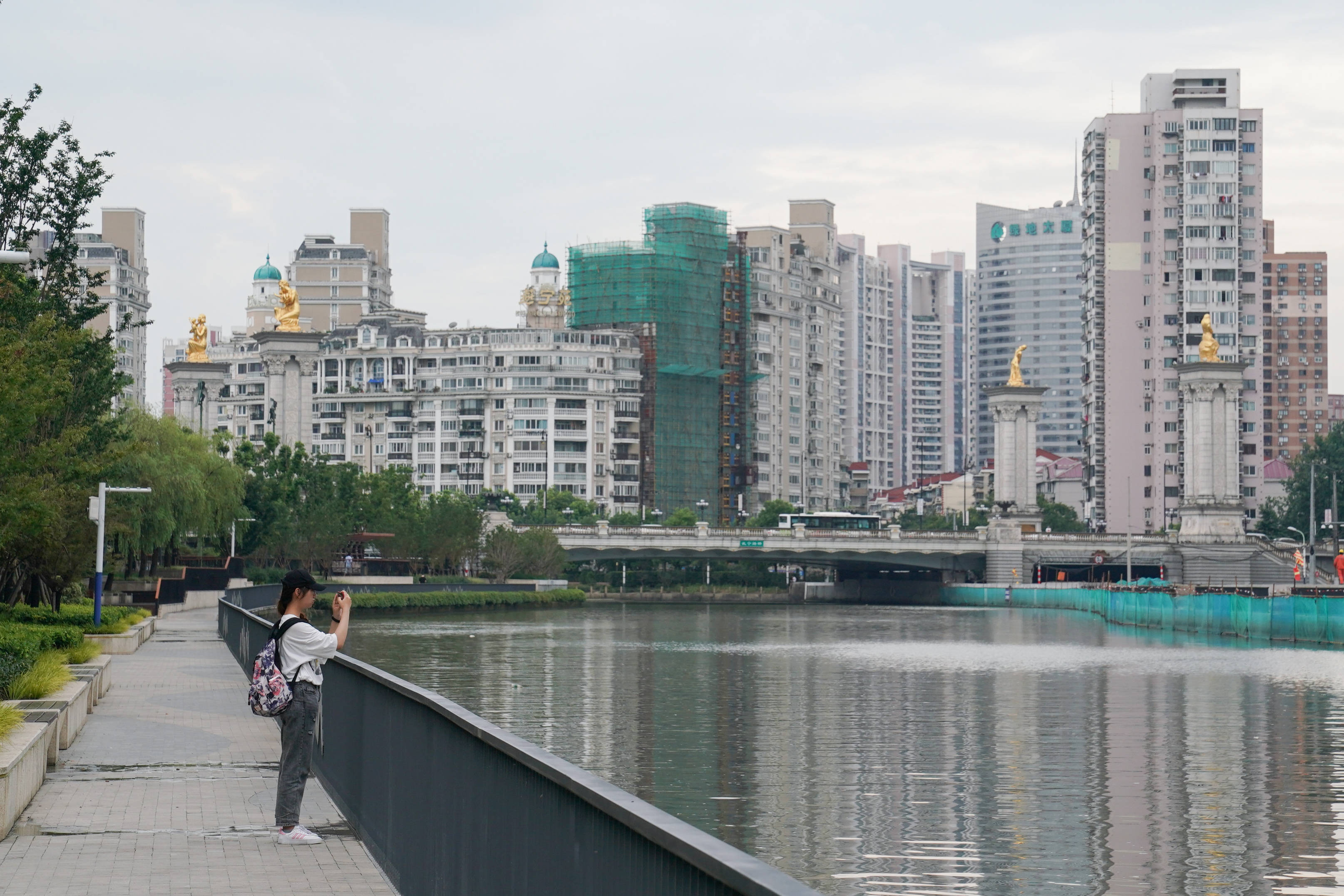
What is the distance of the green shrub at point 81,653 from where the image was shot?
90.2 feet

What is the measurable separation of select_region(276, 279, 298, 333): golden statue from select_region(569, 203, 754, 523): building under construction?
146 feet

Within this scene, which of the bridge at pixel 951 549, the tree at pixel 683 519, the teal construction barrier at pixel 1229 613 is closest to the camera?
the teal construction barrier at pixel 1229 613

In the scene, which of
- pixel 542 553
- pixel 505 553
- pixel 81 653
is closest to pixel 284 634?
pixel 81 653

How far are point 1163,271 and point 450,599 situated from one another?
94545 millimetres

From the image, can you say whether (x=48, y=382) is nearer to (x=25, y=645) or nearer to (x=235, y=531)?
(x=25, y=645)

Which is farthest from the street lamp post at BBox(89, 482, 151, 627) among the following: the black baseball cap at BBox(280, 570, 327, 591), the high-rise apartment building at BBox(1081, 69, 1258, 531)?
the high-rise apartment building at BBox(1081, 69, 1258, 531)

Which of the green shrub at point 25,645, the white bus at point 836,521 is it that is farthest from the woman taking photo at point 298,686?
the white bus at point 836,521

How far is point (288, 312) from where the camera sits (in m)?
150

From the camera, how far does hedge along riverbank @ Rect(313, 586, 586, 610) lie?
96.9 metres

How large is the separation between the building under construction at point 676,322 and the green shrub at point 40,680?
163383 mm

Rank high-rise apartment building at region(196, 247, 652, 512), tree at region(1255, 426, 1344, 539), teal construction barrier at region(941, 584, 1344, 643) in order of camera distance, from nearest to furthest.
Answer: teal construction barrier at region(941, 584, 1344, 643) < tree at region(1255, 426, 1344, 539) < high-rise apartment building at region(196, 247, 652, 512)

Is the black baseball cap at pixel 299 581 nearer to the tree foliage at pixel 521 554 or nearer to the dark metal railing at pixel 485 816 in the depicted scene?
the dark metal railing at pixel 485 816

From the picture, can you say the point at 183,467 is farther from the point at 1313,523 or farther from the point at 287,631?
the point at 1313,523

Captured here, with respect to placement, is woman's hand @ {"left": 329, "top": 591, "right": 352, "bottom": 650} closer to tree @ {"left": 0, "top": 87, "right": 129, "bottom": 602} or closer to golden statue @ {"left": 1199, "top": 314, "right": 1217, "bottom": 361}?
tree @ {"left": 0, "top": 87, "right": 129, "bottom": 602}
